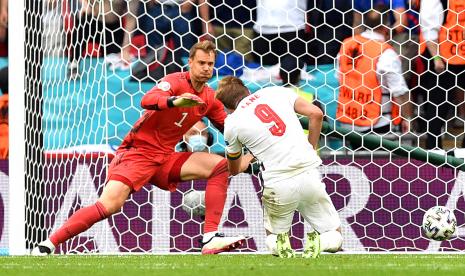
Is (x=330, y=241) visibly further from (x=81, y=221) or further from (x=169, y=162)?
(x=81, y=221)

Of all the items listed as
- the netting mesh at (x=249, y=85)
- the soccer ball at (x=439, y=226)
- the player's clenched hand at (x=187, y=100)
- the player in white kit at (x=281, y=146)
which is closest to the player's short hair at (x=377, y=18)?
the netting mesh at (x=249, y=85)

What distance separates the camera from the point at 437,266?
6.20 m

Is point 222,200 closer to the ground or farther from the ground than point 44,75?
closer to the ground

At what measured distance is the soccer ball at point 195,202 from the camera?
28.9ft

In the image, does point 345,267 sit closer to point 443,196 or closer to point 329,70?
point 443,196

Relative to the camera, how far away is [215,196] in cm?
808

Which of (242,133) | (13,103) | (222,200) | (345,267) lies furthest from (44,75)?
(345,267)

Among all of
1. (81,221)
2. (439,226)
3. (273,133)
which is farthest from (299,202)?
(81,221)

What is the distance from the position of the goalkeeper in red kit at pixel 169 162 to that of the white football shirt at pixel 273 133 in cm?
66

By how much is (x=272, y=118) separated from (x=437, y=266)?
4.89 ft

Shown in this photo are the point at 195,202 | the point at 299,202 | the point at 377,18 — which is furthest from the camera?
the point at 377,18

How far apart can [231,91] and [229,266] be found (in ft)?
4.73

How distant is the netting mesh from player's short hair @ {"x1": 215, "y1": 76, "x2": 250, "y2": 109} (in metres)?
1.62

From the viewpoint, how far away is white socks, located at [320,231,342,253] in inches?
289
